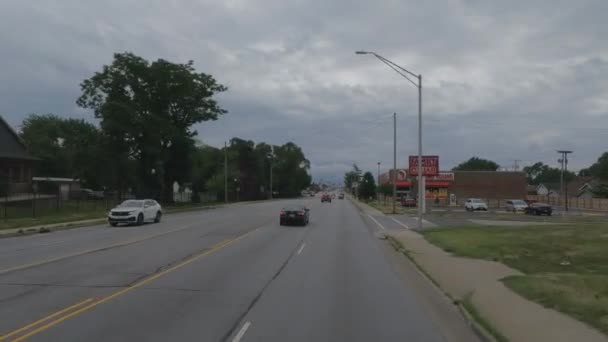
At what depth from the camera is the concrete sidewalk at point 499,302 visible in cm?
752

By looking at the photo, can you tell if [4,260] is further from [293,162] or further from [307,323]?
[293,162]

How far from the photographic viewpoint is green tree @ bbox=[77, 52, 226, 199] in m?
60.2

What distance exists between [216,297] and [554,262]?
9.19 m

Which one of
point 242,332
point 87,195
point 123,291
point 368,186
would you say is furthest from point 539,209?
point 87,195

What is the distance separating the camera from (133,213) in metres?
33.6

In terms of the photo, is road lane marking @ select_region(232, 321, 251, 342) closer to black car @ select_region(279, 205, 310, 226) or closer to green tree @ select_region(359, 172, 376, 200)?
black car @ select_region(279, 205, 310, 226)

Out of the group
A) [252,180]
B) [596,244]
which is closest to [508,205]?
[596,244]

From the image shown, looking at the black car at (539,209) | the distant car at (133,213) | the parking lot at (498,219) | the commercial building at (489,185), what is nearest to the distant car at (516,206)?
the black car at (539,209)

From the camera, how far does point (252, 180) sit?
123250 millimetres

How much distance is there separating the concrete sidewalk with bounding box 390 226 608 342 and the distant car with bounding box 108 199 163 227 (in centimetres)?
2069

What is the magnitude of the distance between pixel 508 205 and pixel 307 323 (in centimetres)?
5995

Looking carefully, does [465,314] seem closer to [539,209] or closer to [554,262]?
[554,262]

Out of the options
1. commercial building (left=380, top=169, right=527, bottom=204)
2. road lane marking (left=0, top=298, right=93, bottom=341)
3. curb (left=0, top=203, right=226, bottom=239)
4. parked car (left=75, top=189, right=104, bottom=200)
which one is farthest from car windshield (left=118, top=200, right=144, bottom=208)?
commercial building (left=380, top=169, right=527, bottom=204)

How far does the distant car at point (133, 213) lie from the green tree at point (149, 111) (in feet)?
83.8
